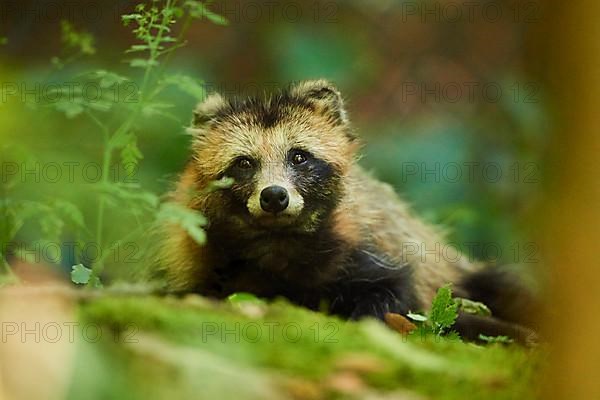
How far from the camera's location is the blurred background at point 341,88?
2.19 metres

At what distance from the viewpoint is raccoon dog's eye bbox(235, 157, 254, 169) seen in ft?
8.06

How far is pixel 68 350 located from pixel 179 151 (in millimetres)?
891

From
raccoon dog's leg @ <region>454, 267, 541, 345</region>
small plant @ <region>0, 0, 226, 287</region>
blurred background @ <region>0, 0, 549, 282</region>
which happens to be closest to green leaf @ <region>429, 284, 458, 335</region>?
raccoon dog's leg @ <region>454, 267, 541, 345</region>

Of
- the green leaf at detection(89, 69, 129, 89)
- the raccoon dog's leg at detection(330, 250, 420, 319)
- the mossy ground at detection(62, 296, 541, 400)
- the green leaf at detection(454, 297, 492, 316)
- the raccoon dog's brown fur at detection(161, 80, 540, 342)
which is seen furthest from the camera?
the green leaf at detection(454, 297, 492, 316)

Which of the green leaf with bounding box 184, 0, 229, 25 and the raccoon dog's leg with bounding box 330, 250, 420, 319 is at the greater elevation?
the green leaf with bounding box 184, 0, 229, 25

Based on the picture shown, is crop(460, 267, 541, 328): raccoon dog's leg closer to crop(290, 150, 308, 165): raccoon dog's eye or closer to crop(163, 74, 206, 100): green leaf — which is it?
crop(290, 150, 308, 165): raccoon dog's eye

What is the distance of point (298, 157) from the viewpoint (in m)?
2.52

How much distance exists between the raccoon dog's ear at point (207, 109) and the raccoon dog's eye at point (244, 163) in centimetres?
14

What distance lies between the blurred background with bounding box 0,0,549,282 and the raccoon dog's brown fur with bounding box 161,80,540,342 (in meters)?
0.07

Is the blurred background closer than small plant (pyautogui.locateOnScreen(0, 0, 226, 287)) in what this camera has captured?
No

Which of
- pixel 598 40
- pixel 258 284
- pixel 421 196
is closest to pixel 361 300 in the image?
pixel 258 284

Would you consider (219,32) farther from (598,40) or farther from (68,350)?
(598,40)

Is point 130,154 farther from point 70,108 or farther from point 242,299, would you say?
point 242,299

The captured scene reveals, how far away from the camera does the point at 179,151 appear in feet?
7.92
